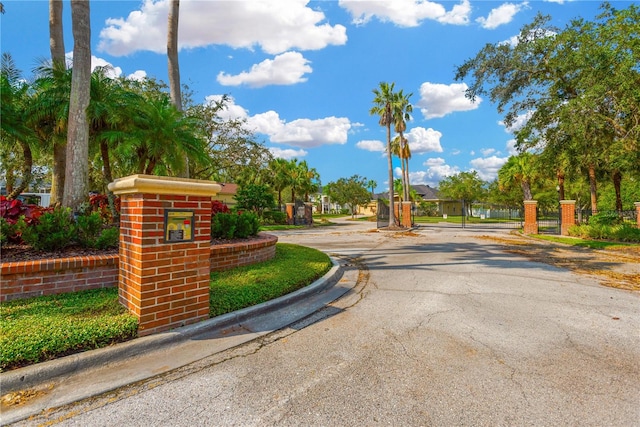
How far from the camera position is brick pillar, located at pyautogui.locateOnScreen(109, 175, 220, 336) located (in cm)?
322

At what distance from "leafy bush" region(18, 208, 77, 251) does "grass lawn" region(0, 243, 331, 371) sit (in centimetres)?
108

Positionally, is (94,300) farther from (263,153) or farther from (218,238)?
(263,153)

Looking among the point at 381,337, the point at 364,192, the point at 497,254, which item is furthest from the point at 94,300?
the point at 364,192

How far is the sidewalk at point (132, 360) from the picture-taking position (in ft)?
7.79

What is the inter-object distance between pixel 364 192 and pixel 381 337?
2105 inches

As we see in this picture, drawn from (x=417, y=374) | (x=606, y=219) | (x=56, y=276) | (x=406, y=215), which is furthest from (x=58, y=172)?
(x=606, y=219)

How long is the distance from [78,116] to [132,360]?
16.2 feet

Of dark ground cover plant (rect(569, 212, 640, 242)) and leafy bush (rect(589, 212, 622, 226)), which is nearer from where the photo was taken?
dark ground cover plant (rect(569, 212, 640, 242))

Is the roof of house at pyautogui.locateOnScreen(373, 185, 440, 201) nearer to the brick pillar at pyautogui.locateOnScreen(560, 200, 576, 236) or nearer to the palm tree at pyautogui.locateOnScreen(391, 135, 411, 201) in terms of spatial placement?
the palm tree at pyautogui.locateOnScreen(391, 135, 411, 201)

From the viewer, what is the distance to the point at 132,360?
9.62 ft

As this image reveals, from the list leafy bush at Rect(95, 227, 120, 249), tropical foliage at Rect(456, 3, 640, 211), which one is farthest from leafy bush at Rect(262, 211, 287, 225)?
leafy bush at Rect(95, 227, 120, 249)

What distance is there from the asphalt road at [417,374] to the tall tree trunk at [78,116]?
4.71m

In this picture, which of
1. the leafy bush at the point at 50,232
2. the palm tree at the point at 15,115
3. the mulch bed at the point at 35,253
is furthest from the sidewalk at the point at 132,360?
the palm tree at the point at 15,115

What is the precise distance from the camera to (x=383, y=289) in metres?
5.65
